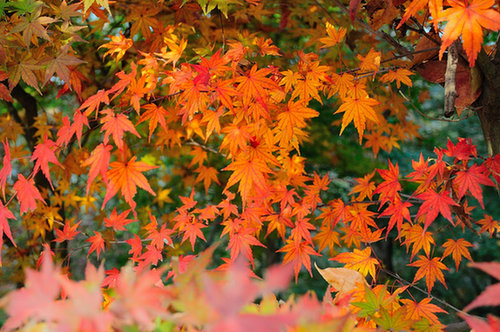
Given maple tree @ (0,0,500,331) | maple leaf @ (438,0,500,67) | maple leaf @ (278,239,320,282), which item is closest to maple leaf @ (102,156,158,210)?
maple tree @ (0,0,500,331)

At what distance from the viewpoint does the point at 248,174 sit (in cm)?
164

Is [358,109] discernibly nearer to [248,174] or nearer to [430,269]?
[248,174]

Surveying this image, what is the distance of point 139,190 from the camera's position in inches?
147

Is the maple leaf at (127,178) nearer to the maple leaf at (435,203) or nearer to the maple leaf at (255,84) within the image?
the maple leaf at (255,84)

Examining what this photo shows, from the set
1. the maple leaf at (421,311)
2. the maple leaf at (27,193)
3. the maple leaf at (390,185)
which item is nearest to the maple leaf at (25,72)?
the maple leaf at (27,193)

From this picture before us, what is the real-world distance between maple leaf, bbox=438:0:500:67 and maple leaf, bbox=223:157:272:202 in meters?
0.77

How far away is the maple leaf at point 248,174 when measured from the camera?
1.62 meters

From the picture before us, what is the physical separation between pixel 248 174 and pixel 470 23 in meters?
0.89

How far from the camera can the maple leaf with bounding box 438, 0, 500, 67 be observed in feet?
3.66

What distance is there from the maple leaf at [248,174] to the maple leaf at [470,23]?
0.77 m

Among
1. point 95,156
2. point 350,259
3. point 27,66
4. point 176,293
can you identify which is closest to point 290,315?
point 176,293

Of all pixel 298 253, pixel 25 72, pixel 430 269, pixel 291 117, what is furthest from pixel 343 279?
pixel 25 72

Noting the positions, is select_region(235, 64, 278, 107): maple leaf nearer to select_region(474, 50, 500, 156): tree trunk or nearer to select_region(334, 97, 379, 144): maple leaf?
select_region(334, 97, 379, 144): maple leaf

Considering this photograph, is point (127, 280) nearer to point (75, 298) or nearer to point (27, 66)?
point (75, 298)
